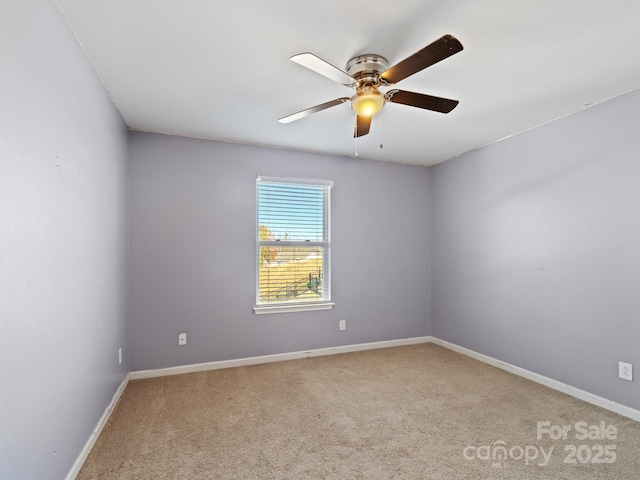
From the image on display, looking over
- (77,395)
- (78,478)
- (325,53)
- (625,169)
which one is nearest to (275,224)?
(325,53)

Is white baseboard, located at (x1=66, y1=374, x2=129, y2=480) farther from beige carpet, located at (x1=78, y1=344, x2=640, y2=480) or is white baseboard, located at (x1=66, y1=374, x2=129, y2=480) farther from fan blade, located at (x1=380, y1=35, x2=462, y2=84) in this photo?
fan blade, located at (x1=380, y1=35, x2=462, y2=84)

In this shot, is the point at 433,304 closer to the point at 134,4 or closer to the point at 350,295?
the point at 350,295

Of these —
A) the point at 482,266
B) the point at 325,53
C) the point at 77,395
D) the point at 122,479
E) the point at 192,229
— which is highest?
the point at 325,53

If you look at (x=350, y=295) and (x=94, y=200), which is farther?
(x=350, y=295)

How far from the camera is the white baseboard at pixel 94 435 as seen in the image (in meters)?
1.78

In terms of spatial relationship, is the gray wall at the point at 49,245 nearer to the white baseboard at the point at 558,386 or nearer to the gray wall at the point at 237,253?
the gray wall at the point at 237,253

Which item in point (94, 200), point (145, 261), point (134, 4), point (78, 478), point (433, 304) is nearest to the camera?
point (134, 4)

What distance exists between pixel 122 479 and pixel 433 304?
368cm

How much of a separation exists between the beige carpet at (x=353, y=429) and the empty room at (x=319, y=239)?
22mm

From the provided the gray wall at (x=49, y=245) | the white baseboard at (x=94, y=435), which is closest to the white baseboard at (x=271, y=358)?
the white baseboard at (x=94, y=435)

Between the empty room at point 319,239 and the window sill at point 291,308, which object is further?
the window sill at point 291,308

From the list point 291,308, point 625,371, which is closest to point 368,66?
point 291,308

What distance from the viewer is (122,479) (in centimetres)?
179

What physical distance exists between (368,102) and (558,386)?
286 cm
